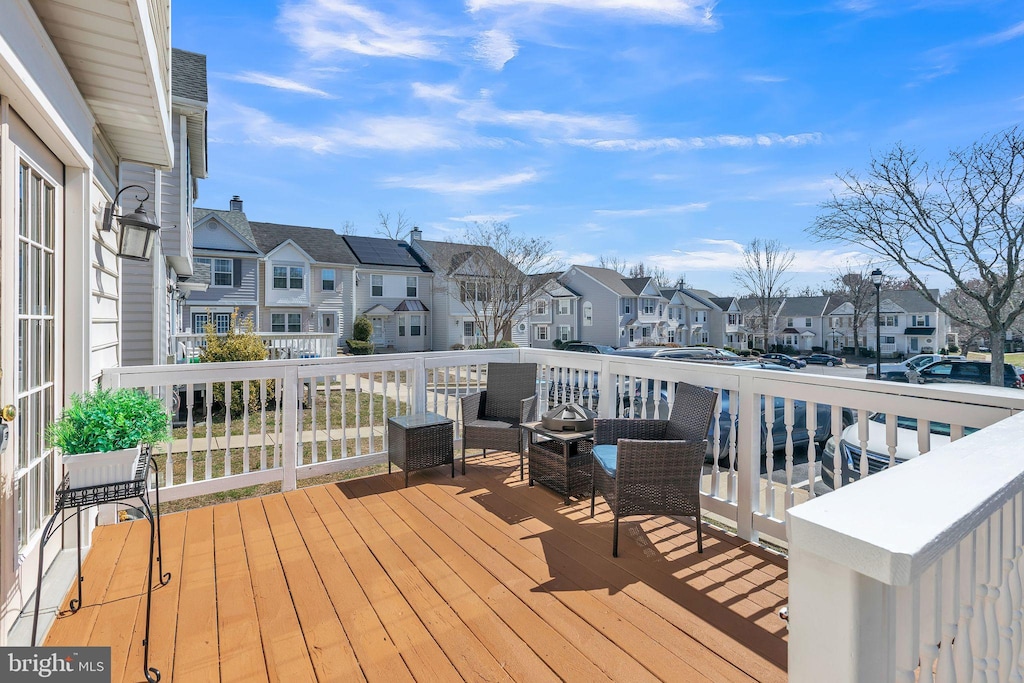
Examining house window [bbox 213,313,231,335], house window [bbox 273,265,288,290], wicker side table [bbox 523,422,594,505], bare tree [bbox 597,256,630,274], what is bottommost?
wicker side table [bbox 523,422,594,505]

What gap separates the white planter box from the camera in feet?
6.83

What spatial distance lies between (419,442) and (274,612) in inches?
72.3

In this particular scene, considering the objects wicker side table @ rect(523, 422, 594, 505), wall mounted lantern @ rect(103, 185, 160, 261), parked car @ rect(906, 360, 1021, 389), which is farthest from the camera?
parked car @ rect(906, 360, 1021, 389)

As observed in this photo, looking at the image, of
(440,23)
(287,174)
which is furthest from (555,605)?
(287,174)

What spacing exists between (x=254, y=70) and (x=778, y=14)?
7.72m

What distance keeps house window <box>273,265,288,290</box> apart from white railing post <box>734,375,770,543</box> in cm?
2128

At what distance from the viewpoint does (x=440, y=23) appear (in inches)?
260

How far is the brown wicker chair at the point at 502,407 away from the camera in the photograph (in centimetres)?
428

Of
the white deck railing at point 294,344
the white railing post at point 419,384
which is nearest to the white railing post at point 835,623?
the white railing post at point 419,384

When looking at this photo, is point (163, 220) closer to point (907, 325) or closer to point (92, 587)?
point (92, 587)

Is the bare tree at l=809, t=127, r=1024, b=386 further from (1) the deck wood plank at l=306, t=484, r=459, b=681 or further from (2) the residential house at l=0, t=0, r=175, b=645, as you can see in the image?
(2) the residential house at l=0, t=0, r=175, b=645

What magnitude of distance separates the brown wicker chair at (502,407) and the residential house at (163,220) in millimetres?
3959

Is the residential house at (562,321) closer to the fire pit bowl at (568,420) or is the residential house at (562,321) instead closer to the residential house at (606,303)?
the residential house at (606,303)

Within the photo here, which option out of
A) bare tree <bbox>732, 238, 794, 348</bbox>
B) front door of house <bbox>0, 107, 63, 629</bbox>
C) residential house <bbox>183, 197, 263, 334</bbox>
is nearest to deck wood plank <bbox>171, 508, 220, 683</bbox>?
front door of house <bbox>0, 107, 63, 629</bbox>
